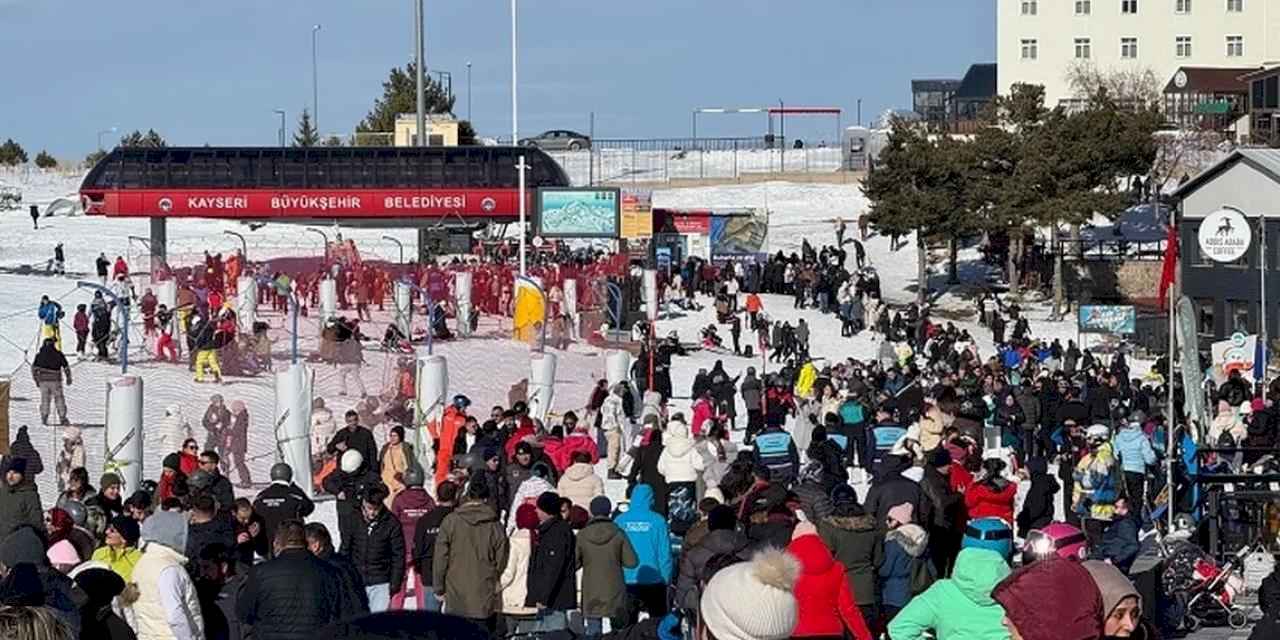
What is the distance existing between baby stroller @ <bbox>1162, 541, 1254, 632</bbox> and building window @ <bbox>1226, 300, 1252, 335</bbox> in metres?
34.5

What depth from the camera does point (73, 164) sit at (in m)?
101

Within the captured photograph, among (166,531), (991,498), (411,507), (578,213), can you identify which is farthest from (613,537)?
(578,213)

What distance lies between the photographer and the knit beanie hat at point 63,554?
36.7ft

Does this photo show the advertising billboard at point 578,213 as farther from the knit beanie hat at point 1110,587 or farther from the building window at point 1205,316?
the knit beanie hat at point 1110,587

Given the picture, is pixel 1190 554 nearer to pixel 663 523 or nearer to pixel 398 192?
pixel 663 523

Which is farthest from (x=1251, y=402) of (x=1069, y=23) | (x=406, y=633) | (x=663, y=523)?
(x=1069, y=23)

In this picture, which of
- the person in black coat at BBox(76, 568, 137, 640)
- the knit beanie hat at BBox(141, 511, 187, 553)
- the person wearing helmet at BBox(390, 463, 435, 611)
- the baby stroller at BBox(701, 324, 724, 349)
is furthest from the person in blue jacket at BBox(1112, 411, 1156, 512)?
the baby stroller at BBox(701, 324, 724, 349)

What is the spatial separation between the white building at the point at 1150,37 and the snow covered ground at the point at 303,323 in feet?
56.6

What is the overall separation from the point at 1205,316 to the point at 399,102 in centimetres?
5710

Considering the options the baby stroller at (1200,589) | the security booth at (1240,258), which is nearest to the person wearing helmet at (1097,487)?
the baby stroller at (1200,589)

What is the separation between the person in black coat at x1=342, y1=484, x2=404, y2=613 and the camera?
43.0ft

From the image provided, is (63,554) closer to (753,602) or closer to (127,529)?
(127,529)

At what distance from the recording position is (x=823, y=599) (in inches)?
368

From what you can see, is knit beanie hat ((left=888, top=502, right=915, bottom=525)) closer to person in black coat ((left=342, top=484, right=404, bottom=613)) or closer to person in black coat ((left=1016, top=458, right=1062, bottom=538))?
person in black coat ((left=342, top=484, right=404, bottom=613))
